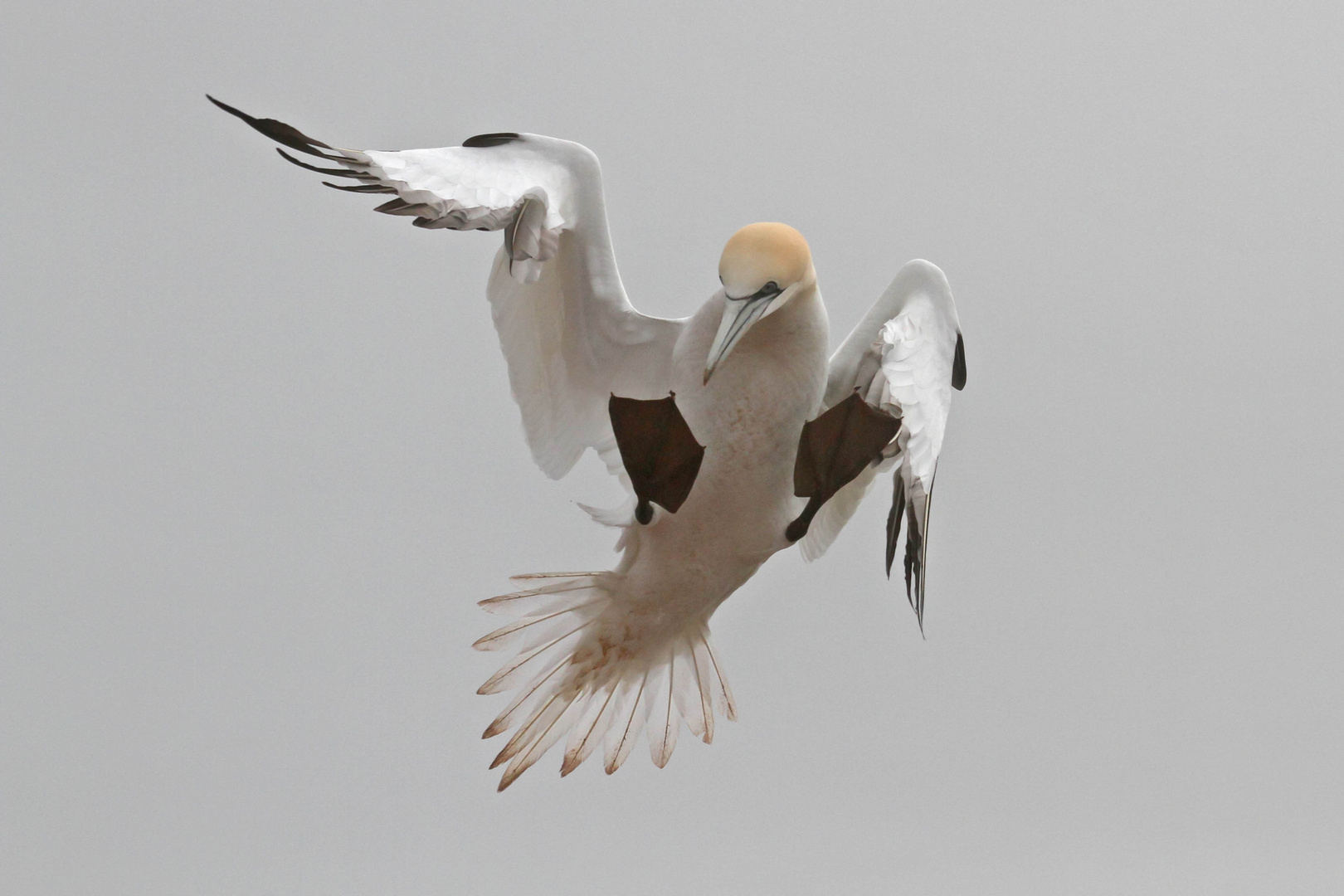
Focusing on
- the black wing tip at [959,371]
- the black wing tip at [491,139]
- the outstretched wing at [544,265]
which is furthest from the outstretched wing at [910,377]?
the black wing tip at [491,139]

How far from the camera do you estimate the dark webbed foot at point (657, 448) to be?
1632 millimetres

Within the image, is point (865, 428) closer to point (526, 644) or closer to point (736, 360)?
point (736, 360)

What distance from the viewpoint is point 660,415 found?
1.63 metres

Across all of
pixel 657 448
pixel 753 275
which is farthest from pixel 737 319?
pixel 657 448

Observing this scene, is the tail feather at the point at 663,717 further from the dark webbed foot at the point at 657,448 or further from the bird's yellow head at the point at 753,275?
the bird's yellow head at the point at 753,275

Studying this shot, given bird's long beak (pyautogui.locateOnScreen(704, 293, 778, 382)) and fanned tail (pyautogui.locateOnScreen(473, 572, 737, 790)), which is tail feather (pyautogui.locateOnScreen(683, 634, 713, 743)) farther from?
bird's long beak (pyautogui.locateOnScreen(704, 293, 778, 382))

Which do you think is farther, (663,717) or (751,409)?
(663,717)

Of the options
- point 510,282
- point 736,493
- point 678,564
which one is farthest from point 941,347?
point 510,282

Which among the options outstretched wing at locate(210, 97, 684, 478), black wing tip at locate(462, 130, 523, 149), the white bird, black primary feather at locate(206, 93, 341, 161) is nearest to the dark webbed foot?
the white bird

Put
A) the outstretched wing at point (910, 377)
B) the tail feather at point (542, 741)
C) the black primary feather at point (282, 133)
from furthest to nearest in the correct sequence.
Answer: the tail feather at point (542, 741), the outstretched wing at point (910, 377), the black primary feather at point (282, 133)

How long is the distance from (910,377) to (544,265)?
0.50 metres

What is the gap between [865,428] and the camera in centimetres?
158

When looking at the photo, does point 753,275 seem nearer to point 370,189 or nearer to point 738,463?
point 738,463

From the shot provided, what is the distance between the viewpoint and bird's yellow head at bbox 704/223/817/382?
1.57 m
